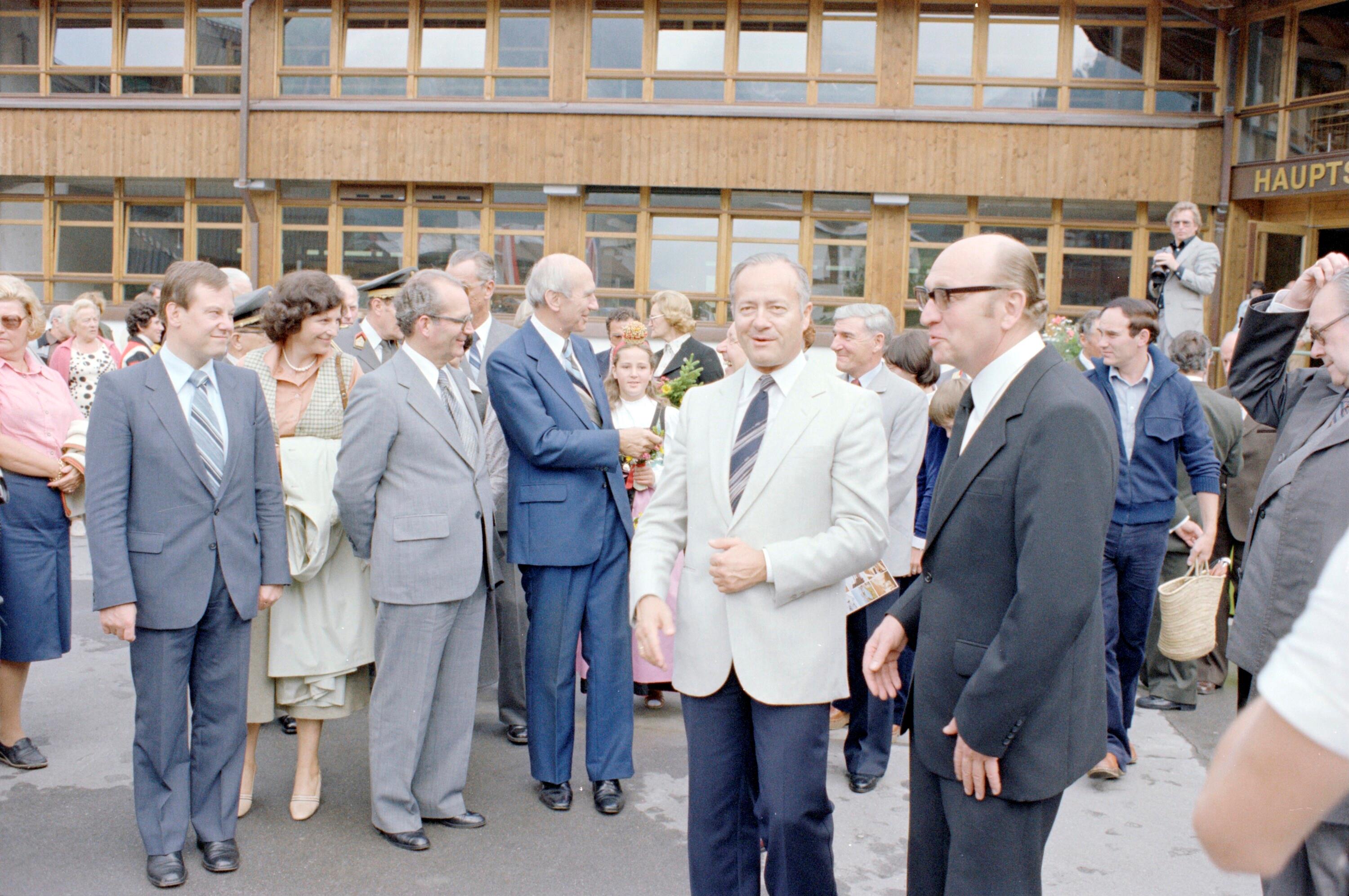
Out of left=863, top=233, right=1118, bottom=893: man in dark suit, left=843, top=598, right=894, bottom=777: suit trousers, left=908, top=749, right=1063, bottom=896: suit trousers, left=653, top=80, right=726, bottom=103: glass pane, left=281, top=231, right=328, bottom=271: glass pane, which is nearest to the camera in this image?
left=863, top=233, right=1118, bottom=893: man in dark suit

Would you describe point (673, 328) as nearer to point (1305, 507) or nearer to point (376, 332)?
point (376, 332)

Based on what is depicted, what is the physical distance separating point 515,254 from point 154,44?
7.57 m

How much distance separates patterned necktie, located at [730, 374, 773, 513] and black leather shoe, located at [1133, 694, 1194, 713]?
417 cm

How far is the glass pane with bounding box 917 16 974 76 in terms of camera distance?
1756 cm

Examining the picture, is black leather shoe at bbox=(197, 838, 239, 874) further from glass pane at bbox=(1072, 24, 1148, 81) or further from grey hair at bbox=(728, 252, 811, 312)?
glass pane at bbox=(1072, 24, 1148, 81)

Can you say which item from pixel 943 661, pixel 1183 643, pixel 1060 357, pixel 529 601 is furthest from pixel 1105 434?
pixel 1183 643

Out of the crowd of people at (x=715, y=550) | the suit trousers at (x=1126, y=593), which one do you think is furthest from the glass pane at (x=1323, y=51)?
the suit trousers at (x=1126, y=593)

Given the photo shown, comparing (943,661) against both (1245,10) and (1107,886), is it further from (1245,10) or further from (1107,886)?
(1245,10)

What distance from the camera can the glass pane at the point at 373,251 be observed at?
18828 mm

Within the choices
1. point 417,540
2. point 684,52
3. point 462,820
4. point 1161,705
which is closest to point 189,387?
point 417,540

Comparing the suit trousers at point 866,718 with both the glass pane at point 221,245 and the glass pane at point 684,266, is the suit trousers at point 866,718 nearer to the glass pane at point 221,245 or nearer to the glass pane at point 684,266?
the glass pane at point 684,266

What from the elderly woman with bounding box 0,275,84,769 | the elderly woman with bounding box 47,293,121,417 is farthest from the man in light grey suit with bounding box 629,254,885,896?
the elderly woman with bounding box 47,293,121,417

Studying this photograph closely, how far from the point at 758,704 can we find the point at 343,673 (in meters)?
2.12

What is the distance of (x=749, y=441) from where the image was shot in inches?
122
